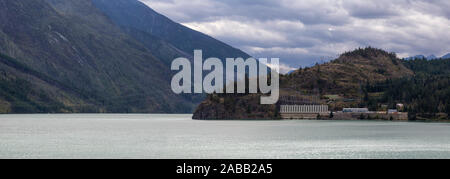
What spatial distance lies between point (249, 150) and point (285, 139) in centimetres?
4074

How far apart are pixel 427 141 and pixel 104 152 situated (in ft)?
301

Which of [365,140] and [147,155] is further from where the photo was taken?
[365,140]
